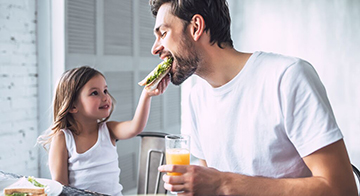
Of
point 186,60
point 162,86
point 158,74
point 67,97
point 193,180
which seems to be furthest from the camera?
point 67,97

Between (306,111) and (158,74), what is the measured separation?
32.9 inches

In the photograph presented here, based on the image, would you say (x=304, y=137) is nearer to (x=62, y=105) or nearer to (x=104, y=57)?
(x=62, y=105)

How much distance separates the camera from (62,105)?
2.06m

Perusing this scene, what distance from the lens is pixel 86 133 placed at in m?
2.06

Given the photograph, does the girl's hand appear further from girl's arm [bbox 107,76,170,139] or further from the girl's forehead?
the girl's forehead

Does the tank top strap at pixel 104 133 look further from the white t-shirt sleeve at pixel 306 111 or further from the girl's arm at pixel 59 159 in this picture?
the white t-shirt sleeve at pixel 306 111

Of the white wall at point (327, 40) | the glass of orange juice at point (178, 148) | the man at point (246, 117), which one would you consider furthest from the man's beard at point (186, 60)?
the white wall at point (327, 40)

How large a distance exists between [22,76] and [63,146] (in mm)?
918

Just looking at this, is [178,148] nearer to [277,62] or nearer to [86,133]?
[277,62]

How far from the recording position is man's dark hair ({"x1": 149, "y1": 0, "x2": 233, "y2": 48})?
4.71 feet

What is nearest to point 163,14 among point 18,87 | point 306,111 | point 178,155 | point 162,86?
point 162,86

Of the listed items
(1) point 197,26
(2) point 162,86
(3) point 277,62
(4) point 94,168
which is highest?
(1) point 197,26

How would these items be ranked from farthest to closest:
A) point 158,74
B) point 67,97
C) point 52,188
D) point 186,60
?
point 67,97 < point 158,74 < point 186,60 < point 52,188

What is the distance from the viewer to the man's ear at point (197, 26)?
56.7 inches
